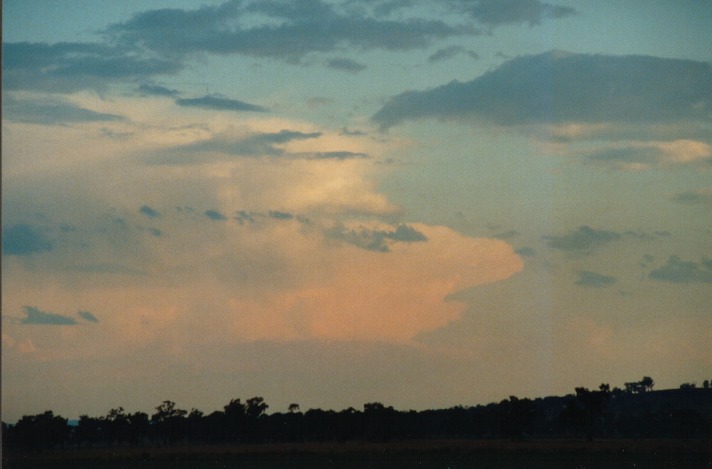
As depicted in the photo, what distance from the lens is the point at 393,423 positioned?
82375 millimetres

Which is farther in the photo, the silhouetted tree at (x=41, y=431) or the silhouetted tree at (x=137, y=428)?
the silhouetted tree at (x=137, y=428)

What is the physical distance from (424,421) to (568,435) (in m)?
13.0

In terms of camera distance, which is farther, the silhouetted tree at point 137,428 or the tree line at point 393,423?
the silhouetted tree at point 137,428

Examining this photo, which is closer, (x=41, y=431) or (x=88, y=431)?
(x=41, y=431)

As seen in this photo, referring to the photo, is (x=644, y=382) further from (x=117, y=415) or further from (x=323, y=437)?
(x=117, y=415)

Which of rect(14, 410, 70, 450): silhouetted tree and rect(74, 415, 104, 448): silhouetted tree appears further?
rect(74, 415, 104, 448): silhouetted tree

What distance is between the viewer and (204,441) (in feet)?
298

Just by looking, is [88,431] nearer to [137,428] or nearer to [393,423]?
[137,428]

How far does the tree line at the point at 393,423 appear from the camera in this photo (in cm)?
7431

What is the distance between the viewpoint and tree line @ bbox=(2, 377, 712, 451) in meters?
74.3

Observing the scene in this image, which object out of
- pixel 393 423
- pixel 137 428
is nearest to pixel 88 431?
pixel 137 428

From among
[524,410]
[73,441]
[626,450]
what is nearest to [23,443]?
[73,441]

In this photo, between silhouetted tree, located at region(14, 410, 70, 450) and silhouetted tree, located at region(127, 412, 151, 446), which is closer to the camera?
silhouetted tree, located at region(14, 410, 70, 450)

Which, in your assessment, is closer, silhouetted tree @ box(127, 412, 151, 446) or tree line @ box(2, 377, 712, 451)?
tree line @ box(2, 377, 712, 451)
